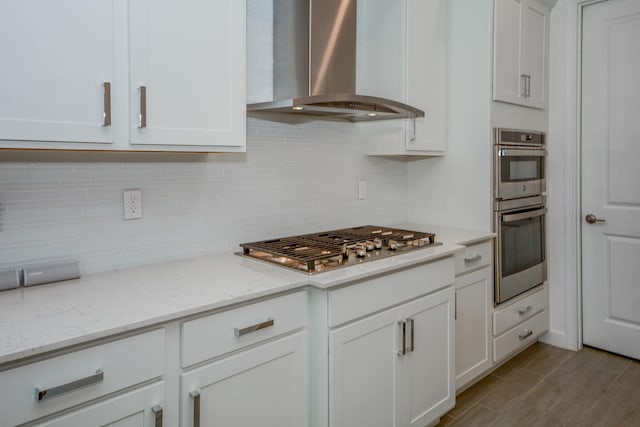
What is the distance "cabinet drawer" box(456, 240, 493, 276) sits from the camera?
→ 2.44 meters

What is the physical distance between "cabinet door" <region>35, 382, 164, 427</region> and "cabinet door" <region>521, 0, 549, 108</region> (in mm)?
2765

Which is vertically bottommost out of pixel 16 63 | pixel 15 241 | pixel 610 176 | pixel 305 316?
pixel 305 316

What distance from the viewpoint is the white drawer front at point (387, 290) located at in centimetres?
171

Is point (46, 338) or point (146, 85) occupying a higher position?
point (146, 85)

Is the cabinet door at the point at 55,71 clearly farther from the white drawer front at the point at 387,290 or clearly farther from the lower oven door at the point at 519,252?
the lower oven door at the point at 519,252

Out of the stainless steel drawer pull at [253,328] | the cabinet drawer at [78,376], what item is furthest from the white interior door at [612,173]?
the cabinet drawer at [78,376]

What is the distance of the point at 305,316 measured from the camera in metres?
1.70

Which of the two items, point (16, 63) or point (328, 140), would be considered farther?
point (328, 140)

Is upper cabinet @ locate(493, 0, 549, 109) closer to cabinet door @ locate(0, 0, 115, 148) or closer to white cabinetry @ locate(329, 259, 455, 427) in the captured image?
white cabinetry @ locate(329, 259, 455, 427)

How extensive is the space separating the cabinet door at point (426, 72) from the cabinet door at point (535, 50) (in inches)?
22.7

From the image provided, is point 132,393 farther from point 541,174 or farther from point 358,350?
point 541,174

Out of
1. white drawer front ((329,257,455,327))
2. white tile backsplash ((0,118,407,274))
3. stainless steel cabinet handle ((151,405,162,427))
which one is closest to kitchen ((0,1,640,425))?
white tile backsplash ((0,118,407,274))

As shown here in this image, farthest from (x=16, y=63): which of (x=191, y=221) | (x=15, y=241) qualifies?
(x=191, y=221)

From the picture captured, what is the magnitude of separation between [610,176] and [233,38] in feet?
8.74
